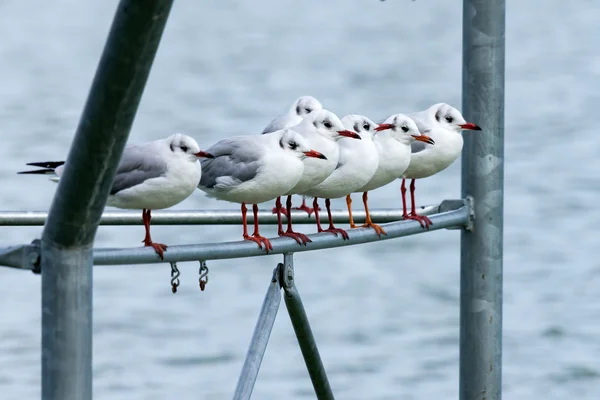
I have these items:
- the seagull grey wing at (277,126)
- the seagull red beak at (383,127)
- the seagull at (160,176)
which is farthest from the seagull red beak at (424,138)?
the seagull at (160,176)

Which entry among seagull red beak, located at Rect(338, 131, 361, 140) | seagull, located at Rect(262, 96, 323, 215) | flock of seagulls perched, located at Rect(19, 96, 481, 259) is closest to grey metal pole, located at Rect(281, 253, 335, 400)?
flock of seagulls perched, located at Rect(19, 96, 481, 259)

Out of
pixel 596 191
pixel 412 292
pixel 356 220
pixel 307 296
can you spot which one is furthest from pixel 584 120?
pixel 356 220

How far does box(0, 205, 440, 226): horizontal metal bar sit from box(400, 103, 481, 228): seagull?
0.85 feet

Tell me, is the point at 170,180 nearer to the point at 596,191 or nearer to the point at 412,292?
the point at 412,292

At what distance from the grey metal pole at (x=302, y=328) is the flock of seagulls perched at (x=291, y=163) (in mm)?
105

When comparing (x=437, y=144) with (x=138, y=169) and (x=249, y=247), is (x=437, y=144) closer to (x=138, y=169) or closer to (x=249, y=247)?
(x=138, y=169)

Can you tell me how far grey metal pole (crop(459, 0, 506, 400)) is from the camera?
422cm

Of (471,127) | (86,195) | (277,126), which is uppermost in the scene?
(277,126)

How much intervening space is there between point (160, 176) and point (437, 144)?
144cm

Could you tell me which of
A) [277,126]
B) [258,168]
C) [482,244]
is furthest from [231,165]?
[277,126]

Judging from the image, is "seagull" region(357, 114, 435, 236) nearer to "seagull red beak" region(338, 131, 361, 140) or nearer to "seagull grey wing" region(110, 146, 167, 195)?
"seagull red beak" region(338, 131, 361, 140)

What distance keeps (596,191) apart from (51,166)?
16.7m

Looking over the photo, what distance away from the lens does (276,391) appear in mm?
13703

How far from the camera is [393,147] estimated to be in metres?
4.66
